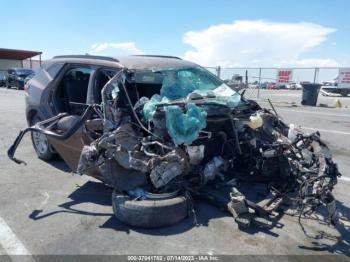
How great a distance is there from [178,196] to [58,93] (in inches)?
117

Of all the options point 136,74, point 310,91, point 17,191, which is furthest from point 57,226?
point 310,91

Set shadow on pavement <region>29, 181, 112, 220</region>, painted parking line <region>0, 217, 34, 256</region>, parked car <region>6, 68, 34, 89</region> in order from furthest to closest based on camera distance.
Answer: parked car <region>6, 68, 34, 89</region> < shadow on pavement <region>29, 181, 112, 220</region> < painted parking line <region>0, 217, 34, 256</region>

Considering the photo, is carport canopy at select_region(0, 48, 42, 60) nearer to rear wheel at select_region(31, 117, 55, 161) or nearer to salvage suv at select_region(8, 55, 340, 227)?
rear wheel at select_region(31, 117, 55, 161)

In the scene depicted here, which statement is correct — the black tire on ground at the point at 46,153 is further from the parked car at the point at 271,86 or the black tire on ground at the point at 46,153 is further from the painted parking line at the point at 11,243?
the parked car at the point at 271,86

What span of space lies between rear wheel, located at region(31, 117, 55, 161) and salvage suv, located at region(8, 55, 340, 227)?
26.8 inches

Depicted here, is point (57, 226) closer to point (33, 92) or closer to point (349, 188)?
point (33, 92)

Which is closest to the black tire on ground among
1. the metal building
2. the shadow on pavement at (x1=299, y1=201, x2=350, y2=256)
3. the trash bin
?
the shadow on pavement at (x1=299, y1=201, x2=350, y2=256)

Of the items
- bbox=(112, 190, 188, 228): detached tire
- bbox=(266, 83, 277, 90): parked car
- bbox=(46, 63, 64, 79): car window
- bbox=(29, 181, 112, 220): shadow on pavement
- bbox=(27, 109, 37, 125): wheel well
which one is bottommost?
bbox=(266, 83, 277, 90): parked car

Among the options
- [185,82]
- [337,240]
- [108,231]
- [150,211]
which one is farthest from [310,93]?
[108,231]

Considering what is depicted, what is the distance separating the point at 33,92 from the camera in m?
6.16

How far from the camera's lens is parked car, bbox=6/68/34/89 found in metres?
28.5

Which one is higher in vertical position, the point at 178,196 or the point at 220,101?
the point at 220,101

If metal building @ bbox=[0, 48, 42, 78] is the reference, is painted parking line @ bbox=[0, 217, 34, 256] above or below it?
below

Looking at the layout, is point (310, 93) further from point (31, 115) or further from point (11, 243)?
point (11, 243)
